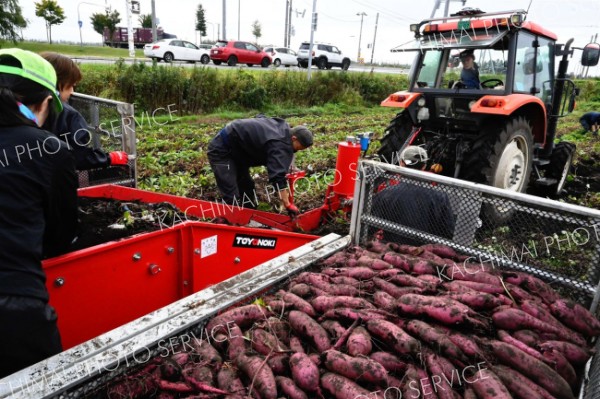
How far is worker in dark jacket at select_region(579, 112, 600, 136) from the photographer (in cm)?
1352

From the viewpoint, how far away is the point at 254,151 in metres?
4.71

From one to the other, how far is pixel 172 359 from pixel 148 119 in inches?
462

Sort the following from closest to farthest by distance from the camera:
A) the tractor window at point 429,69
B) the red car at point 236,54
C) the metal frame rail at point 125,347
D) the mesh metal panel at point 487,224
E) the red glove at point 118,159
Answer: the metal frame rail at point 125,347, the mesh metal panel at point 487,224, the red glove at point 118,159, the tractor window at point 429,69, the red car at point 236,54

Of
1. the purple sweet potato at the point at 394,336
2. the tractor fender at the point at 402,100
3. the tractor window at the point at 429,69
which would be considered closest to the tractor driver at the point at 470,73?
the tractor window at the point at 429,69

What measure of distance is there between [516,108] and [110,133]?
14.6 ft

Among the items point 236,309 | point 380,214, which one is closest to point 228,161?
point 380,214

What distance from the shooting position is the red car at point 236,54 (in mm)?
23500

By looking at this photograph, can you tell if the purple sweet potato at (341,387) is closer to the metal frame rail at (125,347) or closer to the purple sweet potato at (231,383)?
the purple sweet potato at (231,383)

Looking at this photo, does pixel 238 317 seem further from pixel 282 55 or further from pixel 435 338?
pixel 282 55

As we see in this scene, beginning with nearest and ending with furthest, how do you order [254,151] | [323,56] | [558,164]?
[254,151] < [558,164] < [323,56]

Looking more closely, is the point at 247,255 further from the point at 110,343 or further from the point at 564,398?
the point at 564,398

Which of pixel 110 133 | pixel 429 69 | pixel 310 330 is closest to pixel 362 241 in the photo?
pixel 310 330

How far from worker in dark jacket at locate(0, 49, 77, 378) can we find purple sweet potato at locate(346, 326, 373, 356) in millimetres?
1362

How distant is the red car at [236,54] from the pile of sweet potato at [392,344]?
75.3ft
